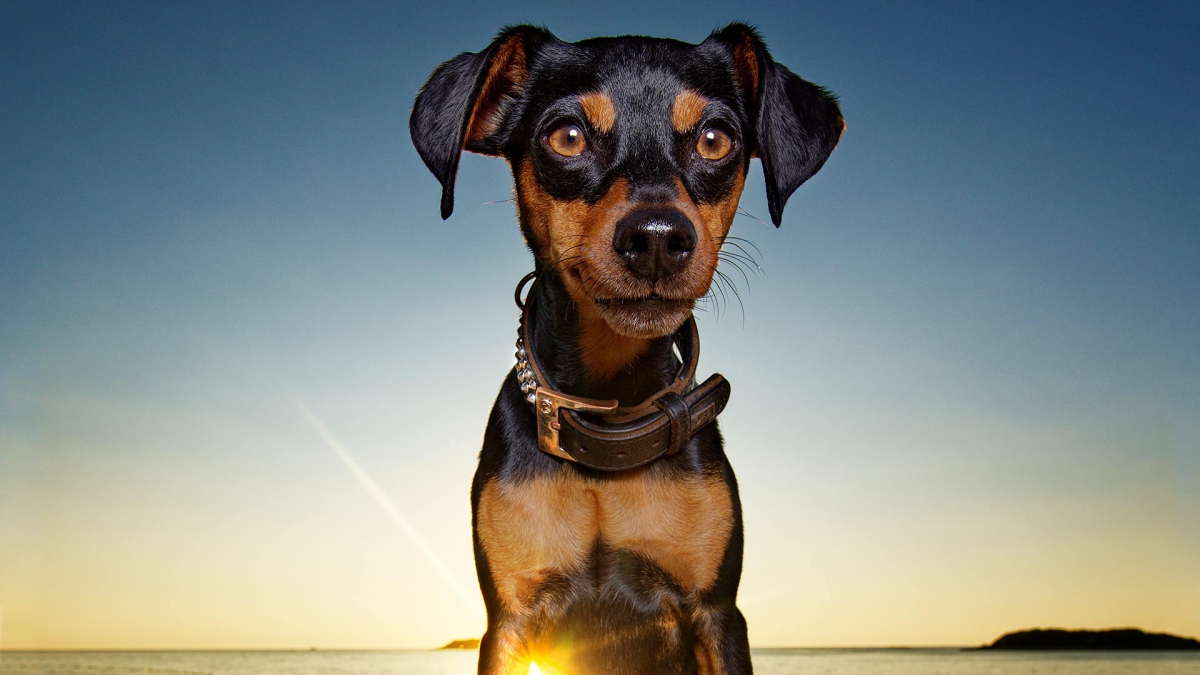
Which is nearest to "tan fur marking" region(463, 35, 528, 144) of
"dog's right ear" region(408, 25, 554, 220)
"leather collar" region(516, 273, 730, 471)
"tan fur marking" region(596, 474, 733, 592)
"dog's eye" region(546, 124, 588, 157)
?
"dog's right ear" region(408, 25, 554, 220)

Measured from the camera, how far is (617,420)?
3.45 m

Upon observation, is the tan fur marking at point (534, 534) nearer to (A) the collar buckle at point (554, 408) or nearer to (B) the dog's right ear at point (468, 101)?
(A) the collar buckle at point (554, 408)

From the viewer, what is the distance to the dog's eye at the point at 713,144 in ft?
11.3

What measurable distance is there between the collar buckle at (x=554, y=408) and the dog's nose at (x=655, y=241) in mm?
617

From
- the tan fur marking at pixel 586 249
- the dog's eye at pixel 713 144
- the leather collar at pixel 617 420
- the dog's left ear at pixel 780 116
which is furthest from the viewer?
the dog's left ear at pixel 780 116

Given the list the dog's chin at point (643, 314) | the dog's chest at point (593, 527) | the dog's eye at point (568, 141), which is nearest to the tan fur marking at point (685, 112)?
the dog's eye at point (568, 141)

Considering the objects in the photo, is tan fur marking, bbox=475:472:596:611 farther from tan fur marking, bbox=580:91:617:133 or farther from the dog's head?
tan fur marking, bbox=580:91:617:133

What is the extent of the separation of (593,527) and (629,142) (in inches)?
60.3

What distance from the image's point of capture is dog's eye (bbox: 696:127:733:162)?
3.46 metres

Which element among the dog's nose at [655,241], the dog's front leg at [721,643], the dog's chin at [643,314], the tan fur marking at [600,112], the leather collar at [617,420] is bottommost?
the dog's front leg at [721,643]

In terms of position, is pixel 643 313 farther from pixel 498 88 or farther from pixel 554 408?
pixel 498 88

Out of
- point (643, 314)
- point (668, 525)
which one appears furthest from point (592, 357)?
point (668, 525)

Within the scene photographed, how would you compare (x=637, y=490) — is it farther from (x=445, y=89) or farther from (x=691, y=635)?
(x=445, y=89)

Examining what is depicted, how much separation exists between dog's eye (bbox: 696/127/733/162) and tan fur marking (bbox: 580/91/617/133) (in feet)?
1.19
